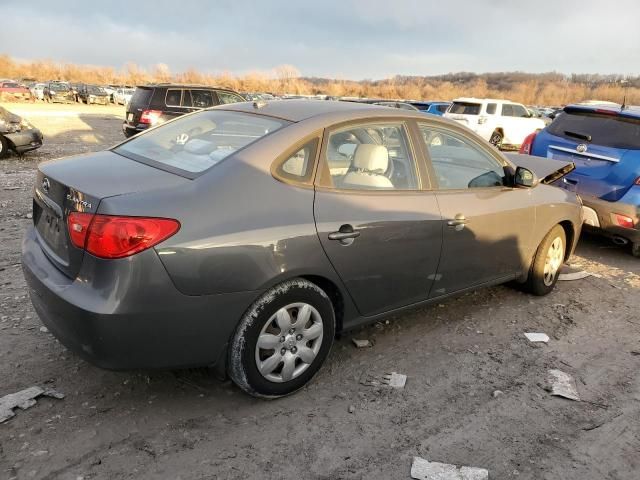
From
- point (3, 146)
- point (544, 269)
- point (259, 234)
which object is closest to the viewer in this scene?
point (259, 234)

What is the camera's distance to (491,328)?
13.4 ft

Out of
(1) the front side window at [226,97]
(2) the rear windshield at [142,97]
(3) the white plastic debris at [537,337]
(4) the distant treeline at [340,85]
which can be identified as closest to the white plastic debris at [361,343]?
(3) the white plastic debris at [537,337]

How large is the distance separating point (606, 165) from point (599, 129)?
559 millimetres

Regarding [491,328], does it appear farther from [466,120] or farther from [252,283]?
[466,120]

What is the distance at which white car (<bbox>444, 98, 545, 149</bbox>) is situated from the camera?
18656mm

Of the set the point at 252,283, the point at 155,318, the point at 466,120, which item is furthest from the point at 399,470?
→ the point at 466,120

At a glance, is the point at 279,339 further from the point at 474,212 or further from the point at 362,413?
the point at 474,212

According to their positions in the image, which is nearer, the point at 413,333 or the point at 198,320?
the point at 198,320

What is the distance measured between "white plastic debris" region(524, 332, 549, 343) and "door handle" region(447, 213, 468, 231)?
3.63 feet

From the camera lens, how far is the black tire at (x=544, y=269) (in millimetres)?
4539

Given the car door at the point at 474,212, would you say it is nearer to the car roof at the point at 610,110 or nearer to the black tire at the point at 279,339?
the black tire at the point at 279,339

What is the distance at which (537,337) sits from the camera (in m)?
3.99

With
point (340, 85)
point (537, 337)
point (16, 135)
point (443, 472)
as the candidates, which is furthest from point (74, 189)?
point (340, 85)

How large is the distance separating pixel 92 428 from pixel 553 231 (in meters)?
3.92
